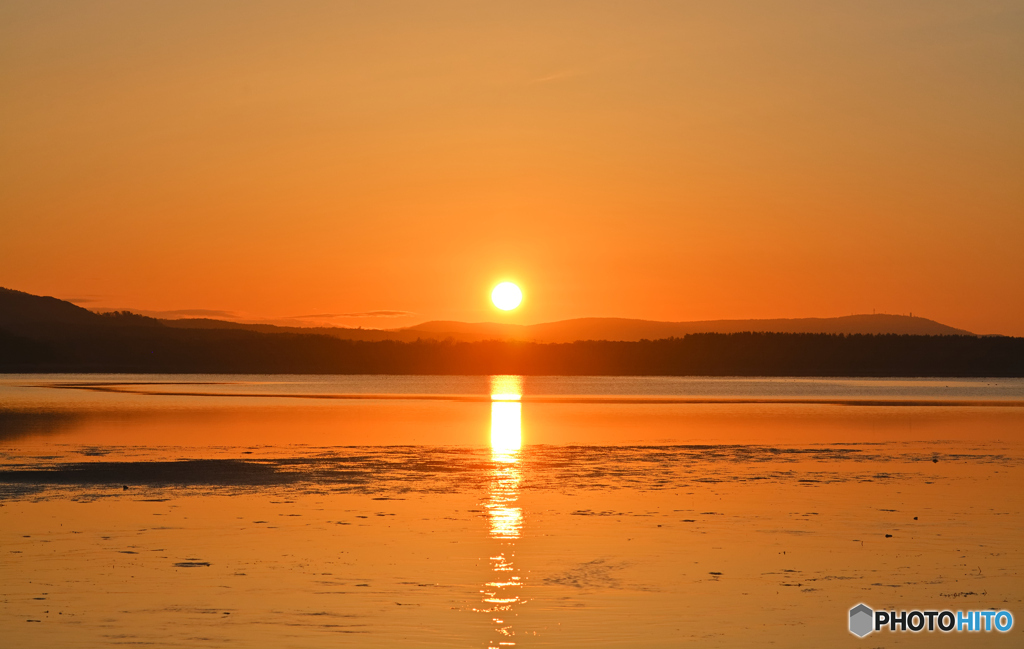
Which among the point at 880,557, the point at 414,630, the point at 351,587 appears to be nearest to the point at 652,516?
the point at 880,557

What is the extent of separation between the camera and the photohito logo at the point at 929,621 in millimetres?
13055

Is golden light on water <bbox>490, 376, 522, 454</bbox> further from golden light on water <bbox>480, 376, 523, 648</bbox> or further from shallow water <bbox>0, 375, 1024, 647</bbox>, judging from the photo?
shallow water <bbox>0, 375, 1024, 647</bbox>

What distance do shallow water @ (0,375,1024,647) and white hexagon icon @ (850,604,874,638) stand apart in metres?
0.17

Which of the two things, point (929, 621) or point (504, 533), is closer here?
point (929, 621)

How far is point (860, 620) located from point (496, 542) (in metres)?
6.75

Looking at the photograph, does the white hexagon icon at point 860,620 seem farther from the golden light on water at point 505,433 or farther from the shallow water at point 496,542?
the golden light on water at point 505,433

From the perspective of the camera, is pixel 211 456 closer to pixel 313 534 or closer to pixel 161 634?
pixel 313 534

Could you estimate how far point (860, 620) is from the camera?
43.6 feet

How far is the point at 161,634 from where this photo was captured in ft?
40.9

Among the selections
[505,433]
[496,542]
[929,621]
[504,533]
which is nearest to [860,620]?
[929,621]

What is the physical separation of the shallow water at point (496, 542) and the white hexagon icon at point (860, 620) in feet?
0.57

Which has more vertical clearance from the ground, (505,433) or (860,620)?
(505,433)

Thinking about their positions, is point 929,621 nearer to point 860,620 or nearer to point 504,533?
point 860,620

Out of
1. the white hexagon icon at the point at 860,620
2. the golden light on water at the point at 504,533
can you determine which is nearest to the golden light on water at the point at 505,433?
the golden light on water at the point at 504,533
